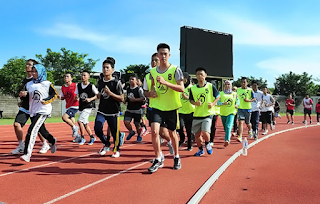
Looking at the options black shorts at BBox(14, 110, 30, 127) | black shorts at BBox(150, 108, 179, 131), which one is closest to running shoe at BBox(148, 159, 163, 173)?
black shorts at BBox(150, 108, 179, 131)

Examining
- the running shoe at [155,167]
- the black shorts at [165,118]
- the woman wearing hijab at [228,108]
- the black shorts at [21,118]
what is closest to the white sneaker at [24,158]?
the black shorts at [21,118]

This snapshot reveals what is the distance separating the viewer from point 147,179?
4.77 meters

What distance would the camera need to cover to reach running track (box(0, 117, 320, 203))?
12.7 ft

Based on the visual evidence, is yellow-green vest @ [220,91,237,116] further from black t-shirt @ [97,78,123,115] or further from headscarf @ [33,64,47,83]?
headscarf @ [33,64,47,83]

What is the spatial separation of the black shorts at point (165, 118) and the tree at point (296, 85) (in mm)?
54699

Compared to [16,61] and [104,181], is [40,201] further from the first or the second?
[16,61]

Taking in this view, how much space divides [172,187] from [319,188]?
216 centimetres

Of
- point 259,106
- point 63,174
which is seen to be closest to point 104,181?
point 63,174

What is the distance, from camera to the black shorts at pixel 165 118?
17.5 feet

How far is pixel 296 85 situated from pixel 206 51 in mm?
32150

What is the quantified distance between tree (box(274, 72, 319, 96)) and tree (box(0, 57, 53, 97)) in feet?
153

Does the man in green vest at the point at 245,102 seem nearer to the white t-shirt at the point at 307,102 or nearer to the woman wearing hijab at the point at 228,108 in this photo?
the woman wearing hijab at the point at 228,108

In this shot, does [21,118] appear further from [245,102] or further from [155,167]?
[245,102]

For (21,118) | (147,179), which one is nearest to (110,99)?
(21,118)
